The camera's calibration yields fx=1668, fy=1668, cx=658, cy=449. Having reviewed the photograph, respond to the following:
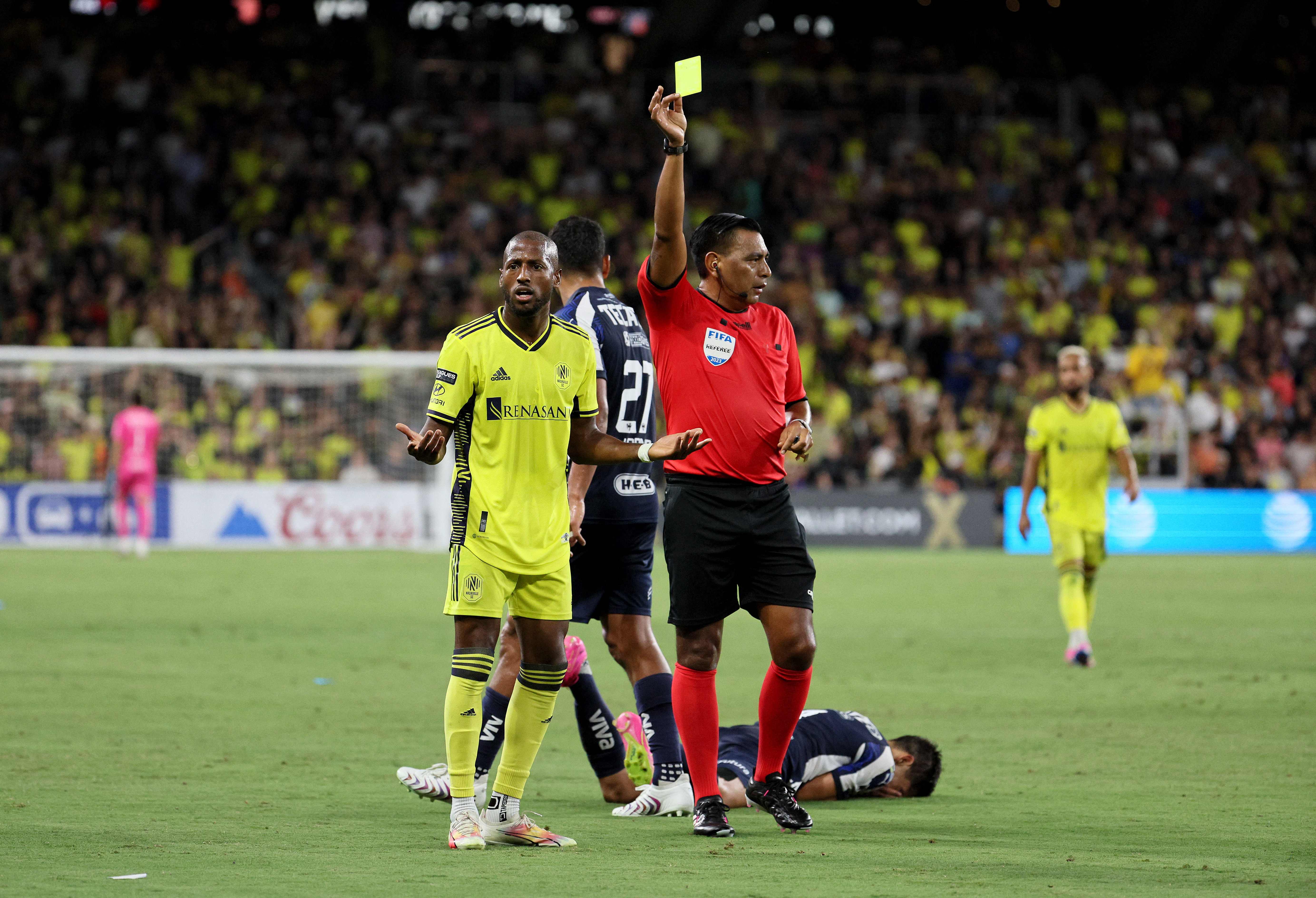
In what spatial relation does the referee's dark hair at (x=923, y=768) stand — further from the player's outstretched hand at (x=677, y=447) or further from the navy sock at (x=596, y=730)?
the player's outstretched hand at (x=677, y=447)

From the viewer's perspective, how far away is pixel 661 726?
22.8 ft

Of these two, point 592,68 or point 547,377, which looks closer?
point 547,377

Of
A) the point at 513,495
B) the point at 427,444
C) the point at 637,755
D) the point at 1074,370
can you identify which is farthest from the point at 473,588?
the point at 1074,370

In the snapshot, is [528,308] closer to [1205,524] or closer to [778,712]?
[778,712]

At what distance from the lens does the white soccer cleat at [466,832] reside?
19.1ft

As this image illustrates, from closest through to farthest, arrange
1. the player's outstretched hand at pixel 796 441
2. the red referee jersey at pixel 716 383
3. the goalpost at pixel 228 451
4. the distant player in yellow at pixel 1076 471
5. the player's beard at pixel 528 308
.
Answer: the player's beard at pixel 528 308, the player's outstretched hand at pixel 796 441, the red referee jersey at pixel 716 383, the distant player in yellow at pixel 1076 471, the goalpost at pixel 228 451

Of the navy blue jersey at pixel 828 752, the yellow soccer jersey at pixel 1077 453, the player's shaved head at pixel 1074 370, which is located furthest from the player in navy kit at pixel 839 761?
the player's shaved head at pixel 1074 370

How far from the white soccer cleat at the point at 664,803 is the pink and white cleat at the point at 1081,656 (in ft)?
20.3

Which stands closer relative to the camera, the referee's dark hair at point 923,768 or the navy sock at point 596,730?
the navy sock at point 596,730

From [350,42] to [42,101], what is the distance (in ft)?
19.1

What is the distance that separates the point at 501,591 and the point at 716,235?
5.47 feet

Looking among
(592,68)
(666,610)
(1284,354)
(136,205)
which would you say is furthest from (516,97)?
(666,610)

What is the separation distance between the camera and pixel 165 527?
2416 cm

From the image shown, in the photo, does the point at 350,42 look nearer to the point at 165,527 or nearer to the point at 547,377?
the point at 165,527
